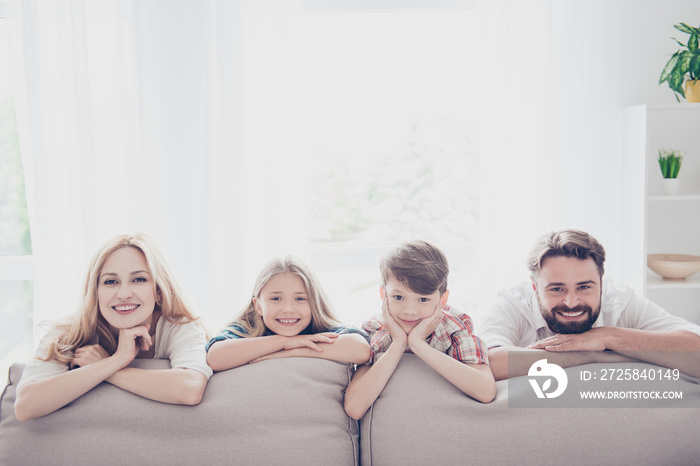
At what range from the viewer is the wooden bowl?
2.49m

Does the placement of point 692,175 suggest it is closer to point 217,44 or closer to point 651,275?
point 651,275

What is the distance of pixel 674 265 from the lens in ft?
8.21

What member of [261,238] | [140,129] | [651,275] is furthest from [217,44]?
[651,275]

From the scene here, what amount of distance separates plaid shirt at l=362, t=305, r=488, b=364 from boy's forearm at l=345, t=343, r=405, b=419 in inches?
3.8

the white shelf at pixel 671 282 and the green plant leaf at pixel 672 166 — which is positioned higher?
the green plant leaf at pixel 672 166

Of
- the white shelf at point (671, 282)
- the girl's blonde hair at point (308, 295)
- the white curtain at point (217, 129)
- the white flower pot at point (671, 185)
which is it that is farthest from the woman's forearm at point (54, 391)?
the white flower pot at point (671, 185)

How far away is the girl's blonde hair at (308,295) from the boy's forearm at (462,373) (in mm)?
320

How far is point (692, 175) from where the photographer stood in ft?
8.94

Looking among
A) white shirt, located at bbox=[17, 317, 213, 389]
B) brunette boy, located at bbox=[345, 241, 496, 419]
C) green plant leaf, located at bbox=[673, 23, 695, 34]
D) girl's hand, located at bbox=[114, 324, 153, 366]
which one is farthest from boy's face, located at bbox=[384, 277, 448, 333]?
green plant leaf, located at bbox=[673, 23, 695, 34]

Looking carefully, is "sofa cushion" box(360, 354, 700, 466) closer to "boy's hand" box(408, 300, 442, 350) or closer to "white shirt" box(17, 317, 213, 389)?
"boy's hand" box(408, 300, 442, 350)

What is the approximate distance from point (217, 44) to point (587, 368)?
1.99 metres

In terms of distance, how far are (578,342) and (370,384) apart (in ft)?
2.01

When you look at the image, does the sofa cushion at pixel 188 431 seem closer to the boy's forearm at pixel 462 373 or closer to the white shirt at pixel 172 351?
the white shirt at pixel 172 351

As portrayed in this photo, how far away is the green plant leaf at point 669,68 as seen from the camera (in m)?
2.45
